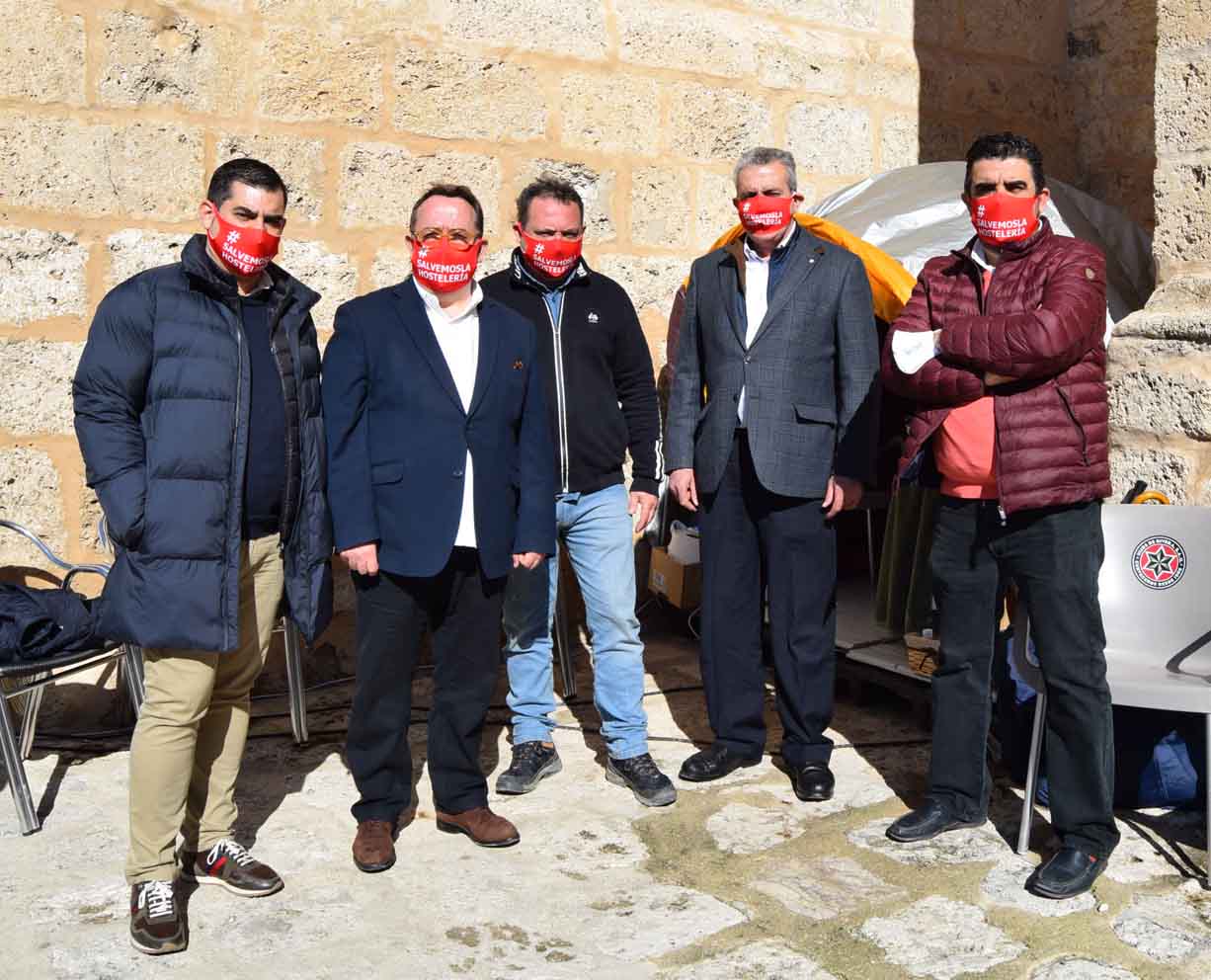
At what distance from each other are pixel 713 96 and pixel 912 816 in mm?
3303

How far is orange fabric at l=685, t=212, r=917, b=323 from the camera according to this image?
4.41 m

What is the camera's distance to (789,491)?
383cm

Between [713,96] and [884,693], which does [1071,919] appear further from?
[713,96]

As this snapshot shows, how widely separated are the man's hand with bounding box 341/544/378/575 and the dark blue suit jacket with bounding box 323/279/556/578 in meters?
0.02

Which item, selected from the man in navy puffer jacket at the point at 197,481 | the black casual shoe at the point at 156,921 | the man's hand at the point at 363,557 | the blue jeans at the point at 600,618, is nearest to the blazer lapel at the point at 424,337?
the man in navy puffer jacket at the point at 197,481

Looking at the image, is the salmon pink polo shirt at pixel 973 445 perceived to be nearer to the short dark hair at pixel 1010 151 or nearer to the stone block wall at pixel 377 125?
the short dark hair at pixel 1010 151

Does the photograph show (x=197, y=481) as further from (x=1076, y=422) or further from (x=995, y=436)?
(x=1076, y=422)

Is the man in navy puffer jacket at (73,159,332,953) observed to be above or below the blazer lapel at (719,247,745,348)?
below

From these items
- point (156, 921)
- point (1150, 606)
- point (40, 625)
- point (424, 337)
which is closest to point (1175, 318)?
point (1150, 606)

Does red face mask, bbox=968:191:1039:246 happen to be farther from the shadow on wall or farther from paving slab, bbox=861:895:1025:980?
the shadow on wall

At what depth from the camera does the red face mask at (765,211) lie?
12.5ft

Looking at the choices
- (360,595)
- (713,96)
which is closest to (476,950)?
(360,595)

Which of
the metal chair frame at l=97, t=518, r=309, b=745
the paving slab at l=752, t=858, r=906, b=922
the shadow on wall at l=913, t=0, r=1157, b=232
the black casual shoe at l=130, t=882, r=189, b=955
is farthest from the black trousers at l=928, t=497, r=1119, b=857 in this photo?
the shadow on wall at l=913, t=0, r=1157, b=232

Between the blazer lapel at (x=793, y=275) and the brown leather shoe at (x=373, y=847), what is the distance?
1.70m
